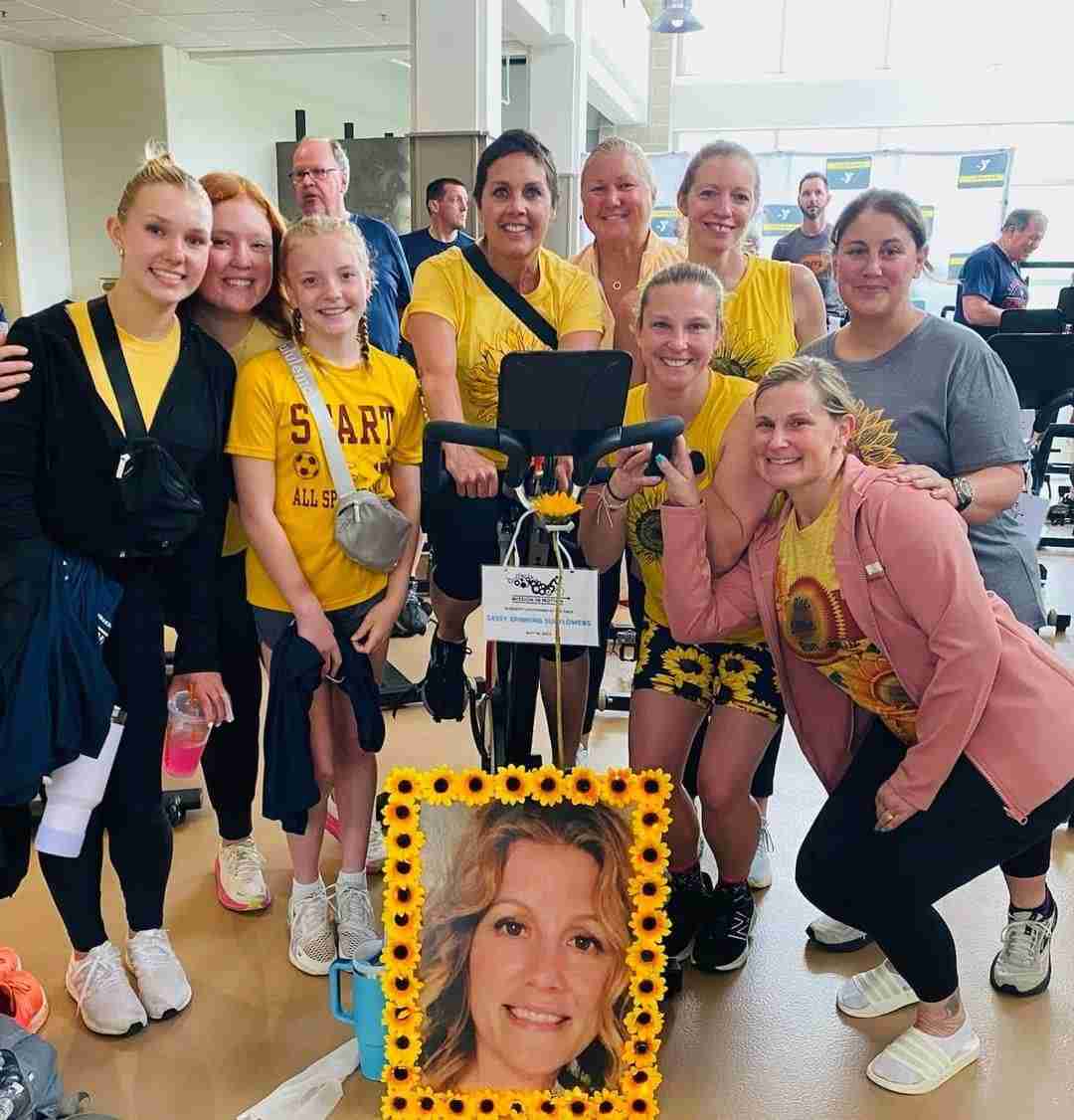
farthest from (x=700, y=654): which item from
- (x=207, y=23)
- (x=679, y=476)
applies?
(x=207, y=23)

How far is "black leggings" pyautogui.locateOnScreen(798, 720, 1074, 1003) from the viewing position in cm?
171

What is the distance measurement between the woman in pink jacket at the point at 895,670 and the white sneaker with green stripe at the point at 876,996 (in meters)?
0.13

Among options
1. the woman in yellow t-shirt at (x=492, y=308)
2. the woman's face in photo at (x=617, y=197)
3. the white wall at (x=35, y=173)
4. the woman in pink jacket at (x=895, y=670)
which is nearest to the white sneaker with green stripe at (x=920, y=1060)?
the woman in pink jacket at (x=895, y=670)

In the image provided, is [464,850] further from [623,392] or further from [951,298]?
[951,298]

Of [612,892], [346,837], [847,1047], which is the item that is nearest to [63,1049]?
[346,837]

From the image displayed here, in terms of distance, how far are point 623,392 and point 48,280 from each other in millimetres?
9453

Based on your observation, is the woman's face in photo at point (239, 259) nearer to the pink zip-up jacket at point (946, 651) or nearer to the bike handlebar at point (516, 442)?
the bike handlebar at point (516, 442)

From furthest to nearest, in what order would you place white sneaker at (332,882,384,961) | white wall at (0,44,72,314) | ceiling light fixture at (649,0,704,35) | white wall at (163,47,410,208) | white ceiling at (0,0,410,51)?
white wall at (163,47,410,208) → white wall at (0,44,72,314) → ceiling light fixture at (649,0,704,35) → white ceiling at (0,0,410,51) → white sneaker at (332,882,384,961)

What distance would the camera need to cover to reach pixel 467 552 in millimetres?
2365

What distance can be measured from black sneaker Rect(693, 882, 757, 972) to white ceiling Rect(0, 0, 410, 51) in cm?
767

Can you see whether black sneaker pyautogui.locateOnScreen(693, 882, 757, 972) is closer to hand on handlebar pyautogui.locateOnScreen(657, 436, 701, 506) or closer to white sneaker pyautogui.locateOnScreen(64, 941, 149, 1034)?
hand on handlebar pyautogui.locateOnScreen(657, 436, 701, 506)

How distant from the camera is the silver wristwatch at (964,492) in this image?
190 cm

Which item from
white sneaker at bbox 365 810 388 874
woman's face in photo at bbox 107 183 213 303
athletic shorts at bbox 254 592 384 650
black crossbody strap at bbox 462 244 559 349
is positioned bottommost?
white sneaker at bbox 365 810 388 874

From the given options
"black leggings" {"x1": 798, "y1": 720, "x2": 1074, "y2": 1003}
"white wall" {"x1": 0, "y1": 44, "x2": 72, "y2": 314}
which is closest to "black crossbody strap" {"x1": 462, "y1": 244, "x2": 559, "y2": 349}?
"black leggings" {"x1": 798, "y1": 720, "x2": 1074, "y2": 1003}
